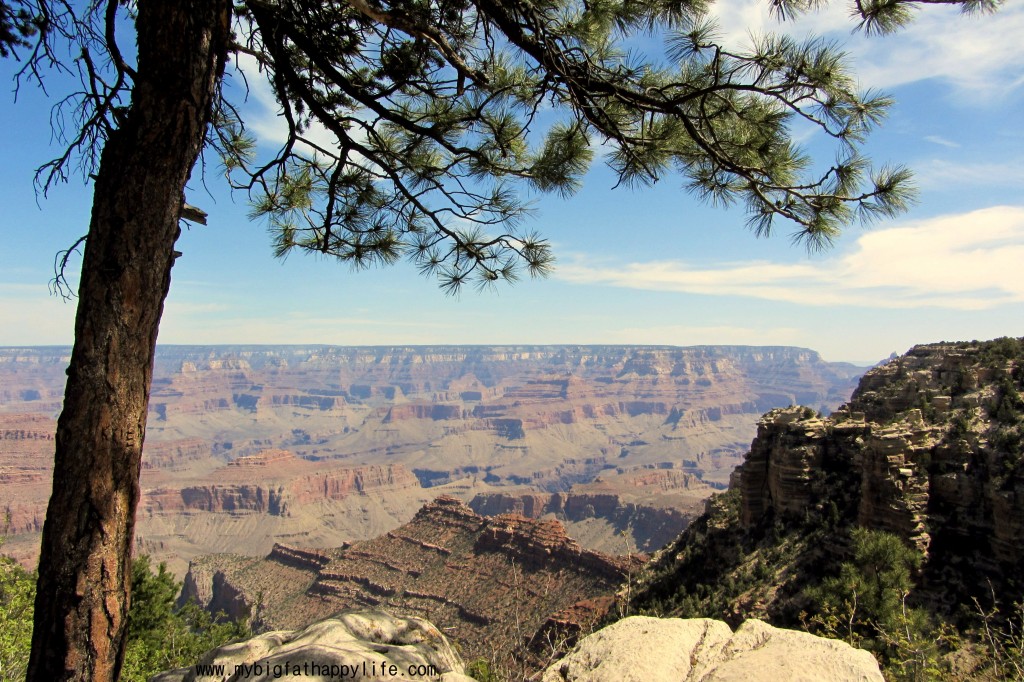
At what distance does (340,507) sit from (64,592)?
494 feet

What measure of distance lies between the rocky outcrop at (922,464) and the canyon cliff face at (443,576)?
13.8 metres

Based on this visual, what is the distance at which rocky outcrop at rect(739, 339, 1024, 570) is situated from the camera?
18156mm

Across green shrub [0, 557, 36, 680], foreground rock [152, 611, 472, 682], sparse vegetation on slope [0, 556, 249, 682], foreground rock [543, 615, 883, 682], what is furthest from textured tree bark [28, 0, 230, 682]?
sparse vegetation on slope [0, 556, 249, 682]

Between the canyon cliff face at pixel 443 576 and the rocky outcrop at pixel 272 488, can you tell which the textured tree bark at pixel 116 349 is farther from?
the rocky outcrop at pixel 272 488

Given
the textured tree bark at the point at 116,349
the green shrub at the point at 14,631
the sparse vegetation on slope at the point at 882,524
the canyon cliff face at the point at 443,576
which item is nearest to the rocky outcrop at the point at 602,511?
the canyon cliff face at the point at 443,576

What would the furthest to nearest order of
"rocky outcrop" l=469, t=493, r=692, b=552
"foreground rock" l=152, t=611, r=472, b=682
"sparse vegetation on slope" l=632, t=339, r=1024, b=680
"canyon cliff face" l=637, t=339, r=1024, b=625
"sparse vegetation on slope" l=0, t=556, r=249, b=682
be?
"rocky outcrop" l=469, t=493, r=692, b=552, "canyon cliff face" l=637, t=339, r=1024, b=625, "sparse vegetation on slope" l=632, t=339, r=1024, b=680, "sparse vegetation on slope" l=0, t=556, r=249, b=682, "foreground rock" l=152, t=611, r=472, b=682

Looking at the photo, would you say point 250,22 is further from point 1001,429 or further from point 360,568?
point 360,568

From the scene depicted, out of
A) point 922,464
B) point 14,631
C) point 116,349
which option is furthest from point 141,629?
point 922,464

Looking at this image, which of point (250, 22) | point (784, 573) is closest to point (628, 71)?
point (250, 22)

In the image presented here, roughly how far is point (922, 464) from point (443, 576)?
39.3m

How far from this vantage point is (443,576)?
50.2m

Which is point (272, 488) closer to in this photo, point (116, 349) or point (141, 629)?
point (141, 629)

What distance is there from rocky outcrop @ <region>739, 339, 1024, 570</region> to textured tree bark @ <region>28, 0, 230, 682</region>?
20.9m

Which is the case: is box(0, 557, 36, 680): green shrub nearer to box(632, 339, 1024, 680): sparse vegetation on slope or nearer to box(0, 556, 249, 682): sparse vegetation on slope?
box(0, 556, 249, 682): sparse vegetation on slope
